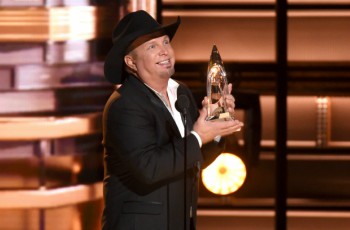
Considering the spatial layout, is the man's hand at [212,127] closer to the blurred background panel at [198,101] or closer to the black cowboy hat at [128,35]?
the black cowboy hat at [128,35]

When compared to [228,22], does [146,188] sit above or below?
below

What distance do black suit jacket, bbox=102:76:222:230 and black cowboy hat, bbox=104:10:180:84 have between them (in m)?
0.07

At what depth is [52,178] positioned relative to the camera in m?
5.00

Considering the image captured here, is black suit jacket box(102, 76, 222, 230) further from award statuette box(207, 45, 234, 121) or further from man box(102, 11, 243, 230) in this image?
award statuette box(207, 45, 234, 121)

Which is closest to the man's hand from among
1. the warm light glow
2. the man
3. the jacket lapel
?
the man

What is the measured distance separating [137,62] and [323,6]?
1875 millimetres

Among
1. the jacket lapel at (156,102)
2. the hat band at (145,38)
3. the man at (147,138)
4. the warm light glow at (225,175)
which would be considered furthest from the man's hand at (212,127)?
the warm light glow at (225,175)

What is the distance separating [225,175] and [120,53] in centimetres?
162

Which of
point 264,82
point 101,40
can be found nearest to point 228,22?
point 264,82

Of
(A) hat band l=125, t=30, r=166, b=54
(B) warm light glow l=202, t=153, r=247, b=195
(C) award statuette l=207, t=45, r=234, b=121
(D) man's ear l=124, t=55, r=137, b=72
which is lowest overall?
(B) warm light glow l=202, t=153, r=247, b=195

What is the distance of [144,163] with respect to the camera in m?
3.53

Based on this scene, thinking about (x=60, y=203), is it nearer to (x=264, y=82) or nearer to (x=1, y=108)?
(x=1, y=108)

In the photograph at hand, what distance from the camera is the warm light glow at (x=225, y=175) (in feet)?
16.7

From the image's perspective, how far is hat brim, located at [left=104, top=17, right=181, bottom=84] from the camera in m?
3.65
